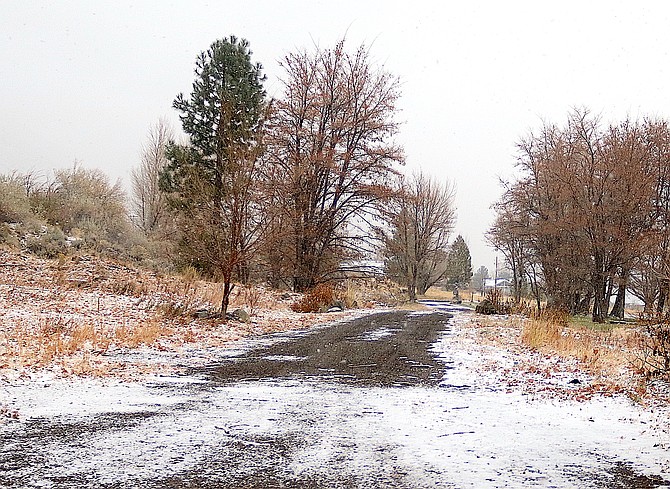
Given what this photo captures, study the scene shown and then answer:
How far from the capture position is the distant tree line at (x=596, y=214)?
2591cm

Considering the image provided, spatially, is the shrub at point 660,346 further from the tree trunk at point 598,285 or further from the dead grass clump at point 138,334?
the tree trunk at point 598,285

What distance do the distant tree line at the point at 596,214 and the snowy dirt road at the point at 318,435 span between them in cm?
2059

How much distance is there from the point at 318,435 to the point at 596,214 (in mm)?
24908

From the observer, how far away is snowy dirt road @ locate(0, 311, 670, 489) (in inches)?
151

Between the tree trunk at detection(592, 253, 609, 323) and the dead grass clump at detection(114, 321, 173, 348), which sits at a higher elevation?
the tree trunk at detection(592, 253, 609, 323)

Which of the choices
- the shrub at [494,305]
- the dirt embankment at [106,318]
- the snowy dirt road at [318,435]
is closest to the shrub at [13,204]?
the dirt embankment at [106,318]

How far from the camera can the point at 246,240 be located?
49.2 feet

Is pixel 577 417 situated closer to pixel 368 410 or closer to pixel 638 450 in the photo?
pixel 638 450

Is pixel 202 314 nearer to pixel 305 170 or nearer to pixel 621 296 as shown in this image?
pixel 305 170

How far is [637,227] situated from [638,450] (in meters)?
25.2

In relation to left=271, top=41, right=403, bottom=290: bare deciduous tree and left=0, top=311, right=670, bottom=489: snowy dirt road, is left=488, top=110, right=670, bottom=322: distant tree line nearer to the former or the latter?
left=271, top=41, right=403, bottom=290: bare deciduous tree

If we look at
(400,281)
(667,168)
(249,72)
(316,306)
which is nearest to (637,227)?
(667,168)

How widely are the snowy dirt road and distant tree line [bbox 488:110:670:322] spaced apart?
20.6 meters

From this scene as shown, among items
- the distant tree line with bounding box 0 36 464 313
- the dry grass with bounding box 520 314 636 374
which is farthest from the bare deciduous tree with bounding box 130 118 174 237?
the dry grass with bounding box 520 314 636 374
